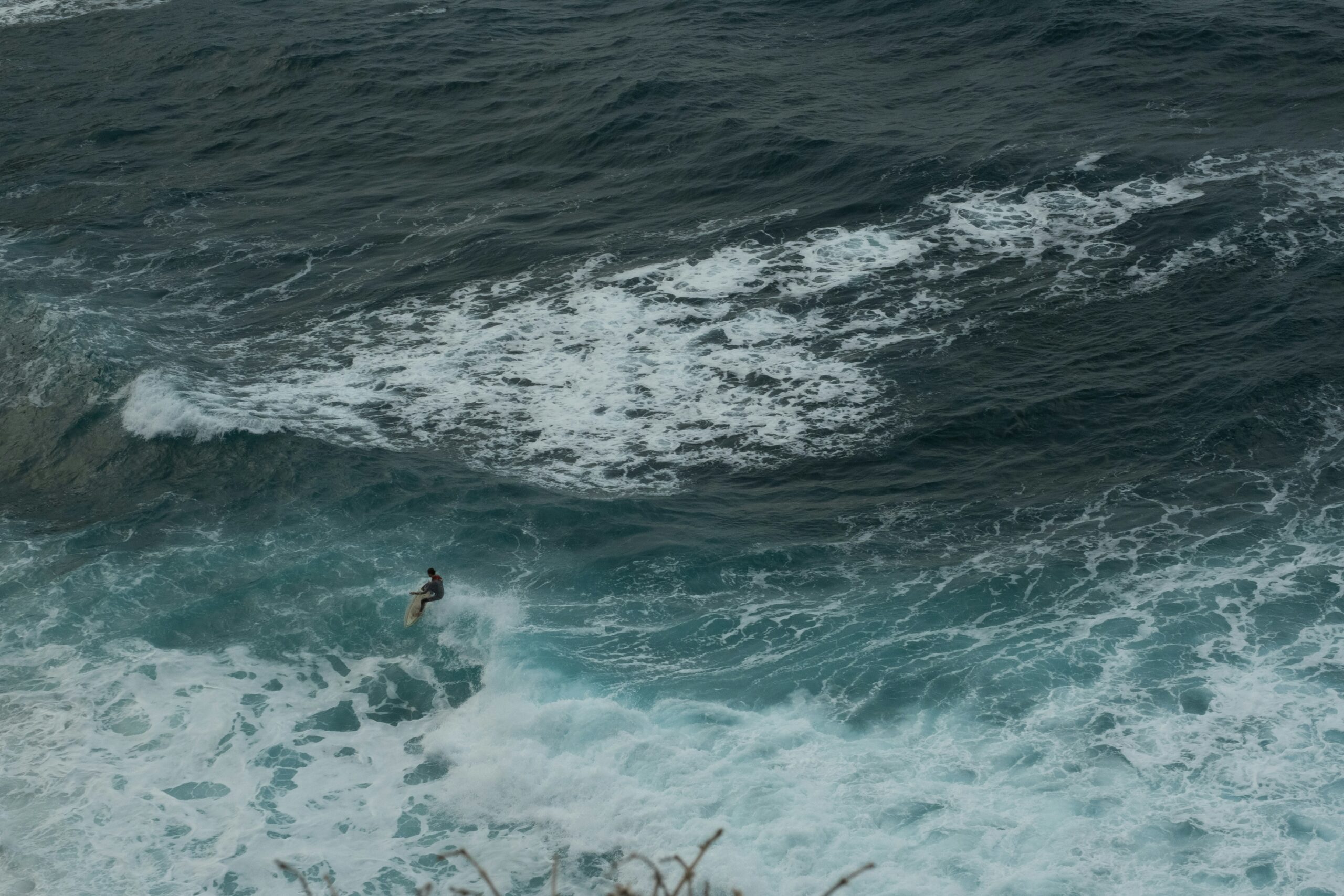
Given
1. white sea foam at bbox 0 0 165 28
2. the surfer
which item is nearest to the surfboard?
the surfer

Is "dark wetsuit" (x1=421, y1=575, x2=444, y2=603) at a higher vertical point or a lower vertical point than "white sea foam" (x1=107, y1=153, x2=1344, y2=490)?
lower

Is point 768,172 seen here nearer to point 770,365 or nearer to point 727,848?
point 770,365

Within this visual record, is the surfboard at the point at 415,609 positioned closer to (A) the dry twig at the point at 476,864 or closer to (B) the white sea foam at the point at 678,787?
(B) the white sea foam at the point at 678,787

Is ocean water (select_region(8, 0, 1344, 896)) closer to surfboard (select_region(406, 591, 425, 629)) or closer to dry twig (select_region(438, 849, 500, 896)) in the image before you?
surfboard (select_region(406, 591, 425, 629))

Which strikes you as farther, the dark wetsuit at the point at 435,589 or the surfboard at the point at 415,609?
the surfboard at the point at 415,609

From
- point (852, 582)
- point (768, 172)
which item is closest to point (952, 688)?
point (852, 582)

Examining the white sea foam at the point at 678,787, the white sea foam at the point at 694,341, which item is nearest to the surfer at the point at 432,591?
the white sea foam at the point at 678,787

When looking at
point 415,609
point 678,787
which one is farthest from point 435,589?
point 678,787

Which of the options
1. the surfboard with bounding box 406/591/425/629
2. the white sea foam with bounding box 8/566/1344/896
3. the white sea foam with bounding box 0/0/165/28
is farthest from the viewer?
the white sea foam with bounding box 0/0/165/28

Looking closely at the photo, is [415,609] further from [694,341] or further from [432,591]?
[694,341]
